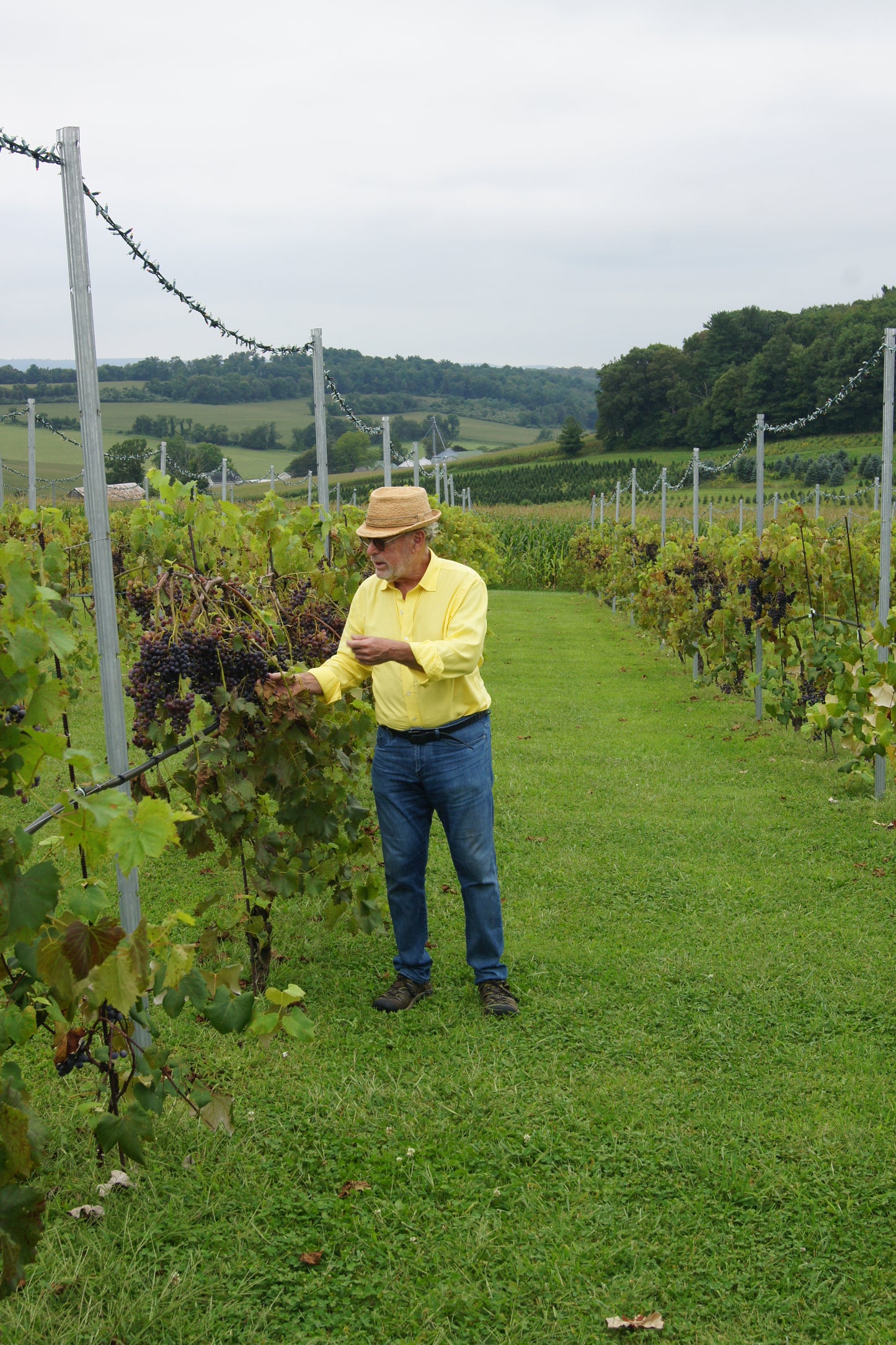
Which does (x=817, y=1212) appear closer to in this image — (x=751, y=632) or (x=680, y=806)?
(x=680, y=806)

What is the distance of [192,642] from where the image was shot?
3328 mm

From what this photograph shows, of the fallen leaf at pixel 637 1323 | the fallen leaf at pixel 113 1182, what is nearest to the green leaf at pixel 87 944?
the fallen leaf at pixel 113 1182

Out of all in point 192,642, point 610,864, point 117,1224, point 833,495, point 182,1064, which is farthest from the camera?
point 833,495

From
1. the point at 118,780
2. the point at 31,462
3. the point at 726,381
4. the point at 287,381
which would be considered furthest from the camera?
the point at 726,381

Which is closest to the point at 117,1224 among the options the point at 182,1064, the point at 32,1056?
the point at 182,1064

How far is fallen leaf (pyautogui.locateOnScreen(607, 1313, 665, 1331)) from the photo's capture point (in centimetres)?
251

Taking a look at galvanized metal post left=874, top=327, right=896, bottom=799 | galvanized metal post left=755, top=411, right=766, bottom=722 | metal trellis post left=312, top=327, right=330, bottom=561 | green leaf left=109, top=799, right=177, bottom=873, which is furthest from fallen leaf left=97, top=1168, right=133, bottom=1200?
galvanized metal post left=755, top=411, right=766, bottom=722

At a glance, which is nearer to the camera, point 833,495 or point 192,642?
point 192,642

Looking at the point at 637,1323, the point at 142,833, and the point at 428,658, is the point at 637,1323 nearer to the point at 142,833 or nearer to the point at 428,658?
the point at 142,833

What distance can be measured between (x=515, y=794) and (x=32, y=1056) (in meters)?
3.97

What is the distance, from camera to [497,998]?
4020 mm

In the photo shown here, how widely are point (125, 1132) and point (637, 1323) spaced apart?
124 centimetres

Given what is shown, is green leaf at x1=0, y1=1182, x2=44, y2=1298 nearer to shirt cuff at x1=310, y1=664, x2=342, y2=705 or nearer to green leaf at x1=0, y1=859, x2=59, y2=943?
green leaf at x1=0, y1=859, x2=59, y2=943

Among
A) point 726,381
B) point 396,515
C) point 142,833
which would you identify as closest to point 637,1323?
point 142,833
